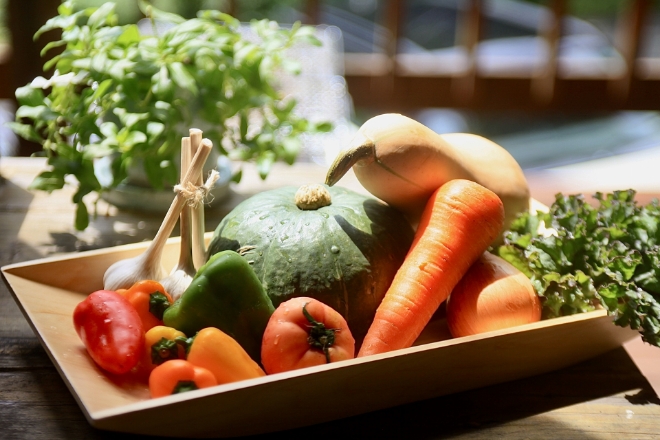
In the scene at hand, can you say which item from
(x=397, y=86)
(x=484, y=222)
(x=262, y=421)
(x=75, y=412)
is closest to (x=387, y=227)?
(x=484, y=222)

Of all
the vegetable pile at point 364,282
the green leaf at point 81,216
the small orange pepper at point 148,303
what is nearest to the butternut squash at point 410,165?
the vegetable pile at point 364,282

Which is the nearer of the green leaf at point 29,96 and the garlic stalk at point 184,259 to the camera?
the garlic stalk at point 184,259

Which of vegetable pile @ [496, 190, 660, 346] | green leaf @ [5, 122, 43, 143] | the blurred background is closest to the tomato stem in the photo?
vegetable pile @ [496, 190, 660, 346]

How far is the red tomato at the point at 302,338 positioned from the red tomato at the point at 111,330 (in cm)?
18

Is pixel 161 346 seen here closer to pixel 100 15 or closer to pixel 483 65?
pixel 100 15

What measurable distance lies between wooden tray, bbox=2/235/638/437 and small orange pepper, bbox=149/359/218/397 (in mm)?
32

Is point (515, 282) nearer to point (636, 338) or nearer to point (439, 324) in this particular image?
point (439, 324)

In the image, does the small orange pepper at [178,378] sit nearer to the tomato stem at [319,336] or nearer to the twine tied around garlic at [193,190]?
the tomato stem at [319,336]

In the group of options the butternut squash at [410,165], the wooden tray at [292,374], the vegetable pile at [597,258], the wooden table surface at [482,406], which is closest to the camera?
the wooden tray at [292,374]

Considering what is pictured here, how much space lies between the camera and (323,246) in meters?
1.10

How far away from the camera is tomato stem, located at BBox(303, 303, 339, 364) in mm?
951

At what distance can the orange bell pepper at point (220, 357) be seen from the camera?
92 cm

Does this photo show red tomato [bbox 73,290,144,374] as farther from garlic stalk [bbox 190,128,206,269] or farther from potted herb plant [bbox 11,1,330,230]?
potted herb plant [bbox 11,1,330,230]

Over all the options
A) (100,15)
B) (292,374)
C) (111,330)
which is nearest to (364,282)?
(292,374)
